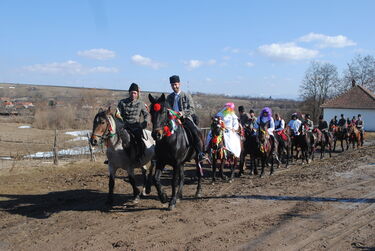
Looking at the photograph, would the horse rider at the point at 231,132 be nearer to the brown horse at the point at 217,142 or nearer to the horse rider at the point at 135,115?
the brown horse at the point at 217,142

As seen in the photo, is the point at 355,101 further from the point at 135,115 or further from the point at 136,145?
the point at 136,145

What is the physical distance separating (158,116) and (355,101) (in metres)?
46.1

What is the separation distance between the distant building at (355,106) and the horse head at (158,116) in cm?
4365

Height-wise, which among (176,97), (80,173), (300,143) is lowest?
(80,173)

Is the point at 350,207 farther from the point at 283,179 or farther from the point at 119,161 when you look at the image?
the point at 119,161

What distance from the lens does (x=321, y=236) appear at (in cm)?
567

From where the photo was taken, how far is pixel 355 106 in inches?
1772

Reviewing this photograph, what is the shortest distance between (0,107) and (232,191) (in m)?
47.7

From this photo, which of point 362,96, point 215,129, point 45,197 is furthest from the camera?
point 362,96

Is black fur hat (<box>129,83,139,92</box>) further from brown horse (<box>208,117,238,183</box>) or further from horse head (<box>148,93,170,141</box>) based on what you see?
brown horse (<box>208,117,238,183</box>)

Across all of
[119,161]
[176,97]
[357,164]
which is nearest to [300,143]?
[357,164]

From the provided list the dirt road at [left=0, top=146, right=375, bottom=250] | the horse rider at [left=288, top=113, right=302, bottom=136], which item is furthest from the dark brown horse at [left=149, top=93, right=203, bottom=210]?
the horse rider at [left=288, top=113, right=302, bottom=136]

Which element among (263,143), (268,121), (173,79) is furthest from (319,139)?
(173,79)

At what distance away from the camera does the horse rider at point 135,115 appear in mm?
7527
